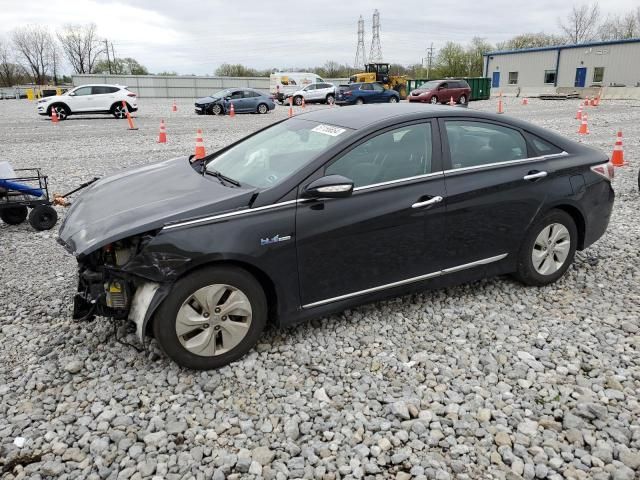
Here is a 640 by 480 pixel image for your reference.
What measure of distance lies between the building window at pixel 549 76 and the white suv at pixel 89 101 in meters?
40.2

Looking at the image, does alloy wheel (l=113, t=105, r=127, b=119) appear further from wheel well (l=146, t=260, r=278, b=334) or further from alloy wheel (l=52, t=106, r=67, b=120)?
wheel well (l=146, t=260, r=278, b=334)

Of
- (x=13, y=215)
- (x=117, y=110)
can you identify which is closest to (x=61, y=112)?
(x=117, y=110)

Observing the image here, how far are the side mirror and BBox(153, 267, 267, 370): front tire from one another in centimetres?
68

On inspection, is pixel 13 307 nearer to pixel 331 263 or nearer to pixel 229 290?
pixel 229 290

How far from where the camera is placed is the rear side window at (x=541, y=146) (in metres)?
4.61

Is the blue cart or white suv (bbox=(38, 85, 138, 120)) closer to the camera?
the blue cart

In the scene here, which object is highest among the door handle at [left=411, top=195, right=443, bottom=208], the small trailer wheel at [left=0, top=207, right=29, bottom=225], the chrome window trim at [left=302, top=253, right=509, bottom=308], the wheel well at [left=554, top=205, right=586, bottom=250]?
the door handle at [left=411, top=195, right=443, bottom=208]

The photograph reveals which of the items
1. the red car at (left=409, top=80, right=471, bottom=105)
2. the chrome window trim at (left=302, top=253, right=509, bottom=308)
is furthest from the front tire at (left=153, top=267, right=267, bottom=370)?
the red car at (left=409, top=80, right=471, bottom=105)

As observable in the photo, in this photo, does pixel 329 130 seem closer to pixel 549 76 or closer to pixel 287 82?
pixel 287 82

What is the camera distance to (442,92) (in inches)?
1235

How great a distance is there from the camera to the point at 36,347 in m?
3.80

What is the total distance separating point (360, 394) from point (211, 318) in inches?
40.7

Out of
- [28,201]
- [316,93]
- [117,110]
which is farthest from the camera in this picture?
[316,93]

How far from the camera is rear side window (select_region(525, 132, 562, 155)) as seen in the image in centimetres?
461
